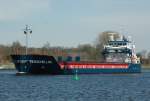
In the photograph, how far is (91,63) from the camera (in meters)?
129

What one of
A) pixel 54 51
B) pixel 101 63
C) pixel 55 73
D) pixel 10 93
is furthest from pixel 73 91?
pixel 54 51

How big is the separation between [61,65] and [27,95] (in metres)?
56.6

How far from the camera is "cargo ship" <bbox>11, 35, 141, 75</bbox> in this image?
117 meters

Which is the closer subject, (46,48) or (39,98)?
(39,98)

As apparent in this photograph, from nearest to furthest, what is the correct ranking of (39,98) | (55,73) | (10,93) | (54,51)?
(39,98)
(10,93)
(55,73)
(54,51)

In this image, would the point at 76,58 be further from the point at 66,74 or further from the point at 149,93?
the point at 149,93

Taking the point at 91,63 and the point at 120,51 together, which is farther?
the point at 120,51

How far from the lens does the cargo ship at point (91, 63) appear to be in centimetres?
11738

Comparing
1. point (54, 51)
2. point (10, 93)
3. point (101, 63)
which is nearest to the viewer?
point (10, 93)

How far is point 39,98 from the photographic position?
62.0 m

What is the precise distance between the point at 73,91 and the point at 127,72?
64651mm

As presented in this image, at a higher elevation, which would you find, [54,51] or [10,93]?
[54,51]

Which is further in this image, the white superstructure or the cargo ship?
the white superstructure

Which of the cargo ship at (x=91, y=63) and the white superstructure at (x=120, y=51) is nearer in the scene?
the cargo ship at (x=91, y=63)
